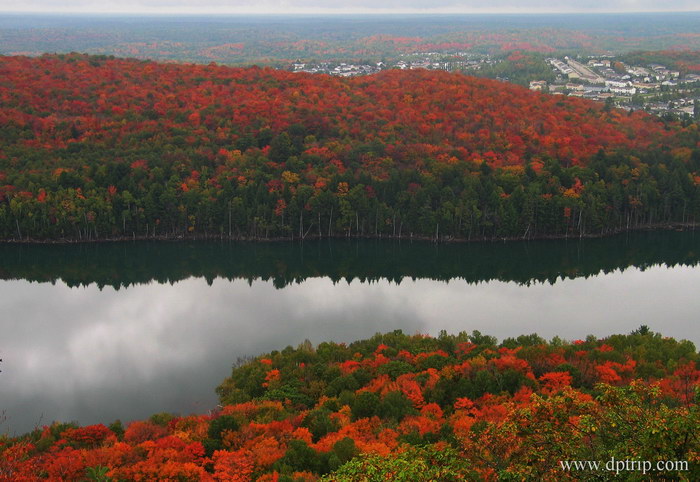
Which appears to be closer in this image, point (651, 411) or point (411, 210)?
point (651, 411)

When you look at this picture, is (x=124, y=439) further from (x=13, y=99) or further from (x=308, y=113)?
(x=13, y=99)

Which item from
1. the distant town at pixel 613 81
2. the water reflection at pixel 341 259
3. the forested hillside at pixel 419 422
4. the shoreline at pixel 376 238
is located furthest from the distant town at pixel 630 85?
the forested hillside at pixel 419 422

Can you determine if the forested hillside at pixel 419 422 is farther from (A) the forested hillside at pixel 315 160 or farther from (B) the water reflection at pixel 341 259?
(A) the forested hillside at pixel 315 160

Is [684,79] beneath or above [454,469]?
above

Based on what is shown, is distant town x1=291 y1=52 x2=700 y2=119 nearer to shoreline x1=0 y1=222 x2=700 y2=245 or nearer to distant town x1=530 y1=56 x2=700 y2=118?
distant town x1=530 y1=56 x2=700 y2=118

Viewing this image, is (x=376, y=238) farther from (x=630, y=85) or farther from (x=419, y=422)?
(x=630, y=85)

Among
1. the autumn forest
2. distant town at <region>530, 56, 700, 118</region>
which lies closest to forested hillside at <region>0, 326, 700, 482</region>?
the autumn forest

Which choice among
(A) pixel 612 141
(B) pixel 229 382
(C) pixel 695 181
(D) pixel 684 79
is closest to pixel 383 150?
(A) pixel 612 141
